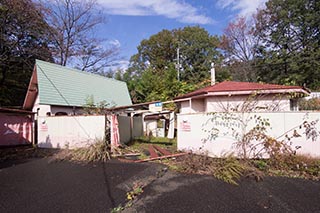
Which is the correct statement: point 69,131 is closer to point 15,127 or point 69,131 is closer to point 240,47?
point 15,127

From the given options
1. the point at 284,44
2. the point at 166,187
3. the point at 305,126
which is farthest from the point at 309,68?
the point at 166,187

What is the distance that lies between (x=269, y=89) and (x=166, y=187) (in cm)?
652

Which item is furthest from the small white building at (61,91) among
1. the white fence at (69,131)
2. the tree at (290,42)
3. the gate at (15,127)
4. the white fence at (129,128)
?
the tree at (290,42)

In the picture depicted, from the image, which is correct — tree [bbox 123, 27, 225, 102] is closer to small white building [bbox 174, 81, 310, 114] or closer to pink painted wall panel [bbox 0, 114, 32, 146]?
pink painted wall panel [bbox 0, 114, 32, 146]

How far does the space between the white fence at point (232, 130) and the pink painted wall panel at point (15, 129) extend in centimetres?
981

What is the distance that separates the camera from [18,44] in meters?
17.7

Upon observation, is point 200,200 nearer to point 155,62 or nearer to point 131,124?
point 131,124

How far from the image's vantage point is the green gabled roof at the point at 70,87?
12.8 metres

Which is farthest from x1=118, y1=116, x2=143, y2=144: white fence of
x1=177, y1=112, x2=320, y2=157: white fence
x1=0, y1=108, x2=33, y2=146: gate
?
x1=0, y1=108, x2=33, y2=146: gate

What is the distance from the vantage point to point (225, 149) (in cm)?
716

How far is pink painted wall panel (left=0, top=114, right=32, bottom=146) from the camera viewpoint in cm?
1128

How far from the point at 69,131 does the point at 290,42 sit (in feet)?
85.8

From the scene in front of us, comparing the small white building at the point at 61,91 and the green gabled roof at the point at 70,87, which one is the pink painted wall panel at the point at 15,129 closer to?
the small white building at the point at 61,91

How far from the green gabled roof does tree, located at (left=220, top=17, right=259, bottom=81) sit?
17.2 m
